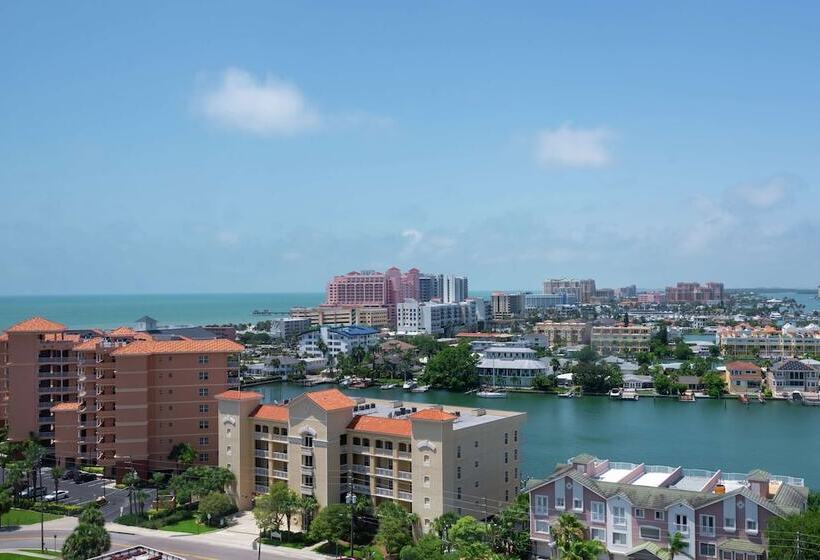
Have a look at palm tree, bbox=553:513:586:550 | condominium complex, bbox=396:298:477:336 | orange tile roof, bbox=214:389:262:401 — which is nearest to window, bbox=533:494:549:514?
palm tree, bbox=553:513:586:550

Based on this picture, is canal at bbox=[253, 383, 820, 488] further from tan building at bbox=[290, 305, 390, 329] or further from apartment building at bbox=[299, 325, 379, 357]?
tan building at bbox=[290, 305, 390, 329]

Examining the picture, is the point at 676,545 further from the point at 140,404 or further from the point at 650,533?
the point at 140,404

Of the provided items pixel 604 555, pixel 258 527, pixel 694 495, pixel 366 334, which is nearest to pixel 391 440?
pixel 258 527

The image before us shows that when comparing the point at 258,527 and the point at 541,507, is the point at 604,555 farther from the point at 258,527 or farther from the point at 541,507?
the point at 258,527

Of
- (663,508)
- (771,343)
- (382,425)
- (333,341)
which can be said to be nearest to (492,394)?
(333,341)

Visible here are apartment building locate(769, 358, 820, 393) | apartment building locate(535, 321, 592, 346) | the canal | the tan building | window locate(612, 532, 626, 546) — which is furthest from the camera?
the tan building

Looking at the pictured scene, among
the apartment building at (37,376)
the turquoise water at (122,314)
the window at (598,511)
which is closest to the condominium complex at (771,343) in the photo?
the window at (598,511)

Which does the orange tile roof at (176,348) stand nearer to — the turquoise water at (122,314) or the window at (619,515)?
the window at (619,515)
